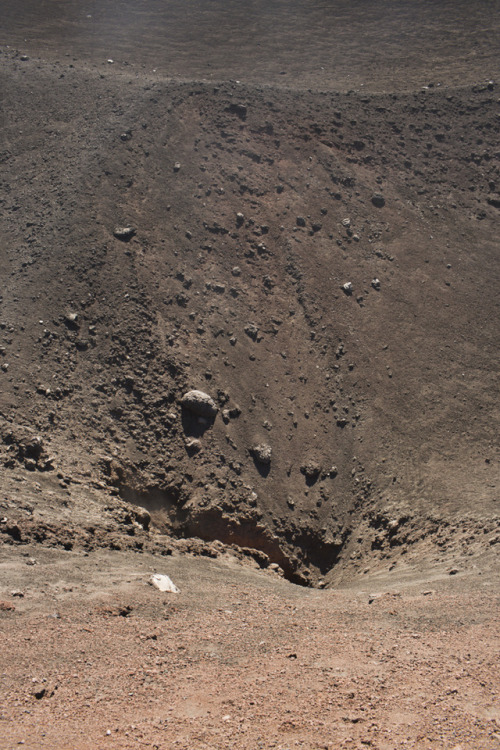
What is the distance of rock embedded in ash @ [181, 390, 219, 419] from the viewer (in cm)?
1135

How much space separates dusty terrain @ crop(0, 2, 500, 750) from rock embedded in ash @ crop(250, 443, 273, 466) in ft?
0.19

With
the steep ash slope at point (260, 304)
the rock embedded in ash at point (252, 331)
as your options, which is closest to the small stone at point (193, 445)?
the steep ash slope at point (260, 304)

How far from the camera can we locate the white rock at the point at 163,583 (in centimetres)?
739

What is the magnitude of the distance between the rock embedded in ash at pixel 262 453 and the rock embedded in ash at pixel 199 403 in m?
1.01

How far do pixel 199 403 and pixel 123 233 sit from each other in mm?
4094

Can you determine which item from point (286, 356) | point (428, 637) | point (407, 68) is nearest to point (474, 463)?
point (286, 356)

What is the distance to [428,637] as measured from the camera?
21.2 feet

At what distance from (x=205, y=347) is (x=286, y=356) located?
1715 mm

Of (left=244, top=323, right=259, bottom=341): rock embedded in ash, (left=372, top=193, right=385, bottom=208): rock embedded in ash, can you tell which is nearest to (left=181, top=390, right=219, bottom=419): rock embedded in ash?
(left=244, top=323, right=259, bottom=341): rock embedded in ash

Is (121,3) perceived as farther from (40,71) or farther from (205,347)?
(205,347)

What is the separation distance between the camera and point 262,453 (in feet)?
37.7

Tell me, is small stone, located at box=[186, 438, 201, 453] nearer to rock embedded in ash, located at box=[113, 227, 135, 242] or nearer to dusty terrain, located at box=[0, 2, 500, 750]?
dusty terrain, located at box=[0, 2, 500, 750]

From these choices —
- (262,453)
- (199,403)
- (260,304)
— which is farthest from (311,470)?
(260,304)

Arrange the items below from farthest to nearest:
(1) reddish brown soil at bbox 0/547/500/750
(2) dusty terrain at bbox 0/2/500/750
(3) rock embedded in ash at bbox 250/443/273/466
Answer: (3) rock embedded in ash at bbox 250/443/273/466
(2) dusty terrain at bbox 0/2/500/750
(1) reddish brown soil at bbox 0/547/500/750
